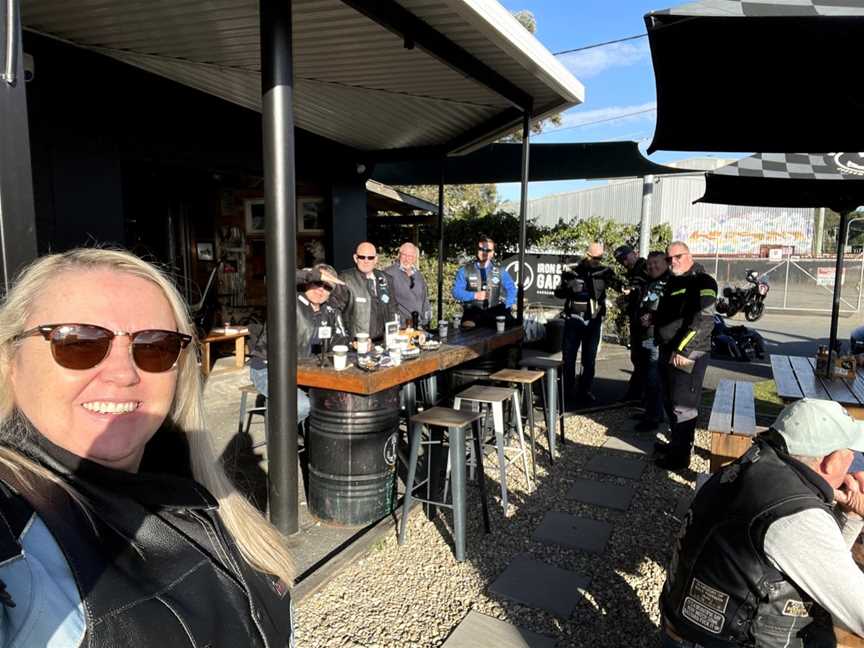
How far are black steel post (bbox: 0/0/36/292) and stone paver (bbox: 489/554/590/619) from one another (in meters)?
2.67

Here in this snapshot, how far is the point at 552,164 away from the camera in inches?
317

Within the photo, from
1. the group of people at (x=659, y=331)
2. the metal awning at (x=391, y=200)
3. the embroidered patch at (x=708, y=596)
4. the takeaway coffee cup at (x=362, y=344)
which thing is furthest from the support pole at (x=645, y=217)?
the embroidered patch at (x=708, y=596)

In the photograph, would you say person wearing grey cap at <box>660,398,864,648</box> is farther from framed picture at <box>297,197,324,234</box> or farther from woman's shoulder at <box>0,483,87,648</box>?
framed picture at <box>297,197,324,234</box>

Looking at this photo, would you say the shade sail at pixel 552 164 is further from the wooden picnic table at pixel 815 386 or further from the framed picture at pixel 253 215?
the wooden picnic table at pixel 815 386

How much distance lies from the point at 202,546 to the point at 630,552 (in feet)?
10.4

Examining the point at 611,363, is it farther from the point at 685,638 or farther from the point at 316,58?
the point at 685,638

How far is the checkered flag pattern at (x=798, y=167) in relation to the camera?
15.7ft

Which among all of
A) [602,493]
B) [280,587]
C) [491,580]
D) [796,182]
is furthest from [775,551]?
[796,182]

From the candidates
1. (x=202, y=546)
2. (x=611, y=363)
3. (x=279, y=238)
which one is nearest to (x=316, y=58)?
(x=279, y=238)

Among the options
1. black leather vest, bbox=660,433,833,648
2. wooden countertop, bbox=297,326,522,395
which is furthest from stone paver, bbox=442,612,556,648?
wooden countertop, bbox=297,326,522,395

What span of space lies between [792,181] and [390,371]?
4.07 meters

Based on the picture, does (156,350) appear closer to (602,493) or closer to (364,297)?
(602,493)

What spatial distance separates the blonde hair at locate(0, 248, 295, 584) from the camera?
903 millimetres

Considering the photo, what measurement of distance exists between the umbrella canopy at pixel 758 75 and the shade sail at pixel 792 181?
2.03 metres
